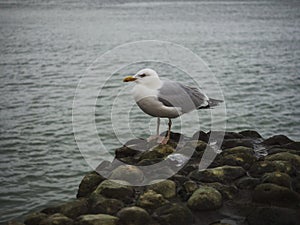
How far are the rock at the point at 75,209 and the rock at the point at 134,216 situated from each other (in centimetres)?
64

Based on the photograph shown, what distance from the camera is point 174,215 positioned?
583 centimetres

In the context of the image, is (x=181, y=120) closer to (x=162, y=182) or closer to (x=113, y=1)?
(x=162, y=182)

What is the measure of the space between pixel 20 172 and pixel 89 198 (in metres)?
5.60

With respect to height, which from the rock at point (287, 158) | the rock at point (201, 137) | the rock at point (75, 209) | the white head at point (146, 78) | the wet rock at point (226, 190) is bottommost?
the rock at point (75, 209)

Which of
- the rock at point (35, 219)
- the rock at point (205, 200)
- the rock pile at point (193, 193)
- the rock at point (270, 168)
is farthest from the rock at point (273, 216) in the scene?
the rock at point (35, 219)

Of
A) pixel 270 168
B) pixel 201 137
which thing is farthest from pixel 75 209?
pixel 201 137

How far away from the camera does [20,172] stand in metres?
11.5

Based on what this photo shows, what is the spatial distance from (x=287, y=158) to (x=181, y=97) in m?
2.09

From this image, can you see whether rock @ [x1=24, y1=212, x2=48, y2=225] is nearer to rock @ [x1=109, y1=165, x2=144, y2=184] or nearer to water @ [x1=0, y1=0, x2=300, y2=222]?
rock @ [x1=109, y1=165, x2=144, y2=184]

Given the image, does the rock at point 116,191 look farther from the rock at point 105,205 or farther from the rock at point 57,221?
the rock at point 57,221

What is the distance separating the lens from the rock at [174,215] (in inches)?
228

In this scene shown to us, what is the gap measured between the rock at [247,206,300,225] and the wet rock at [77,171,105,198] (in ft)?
8.62

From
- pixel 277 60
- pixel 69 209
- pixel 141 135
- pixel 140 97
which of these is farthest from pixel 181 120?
pixel 277 60

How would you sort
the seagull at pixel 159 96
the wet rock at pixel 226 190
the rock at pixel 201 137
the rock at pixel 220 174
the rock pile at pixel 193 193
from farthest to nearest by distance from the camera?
the rock at pixel 201 137, the seagull at pixel 159 96, the rock at pixel 220 174, the wet rock at pixel 226 190, the rock pile at pixel 193 193
